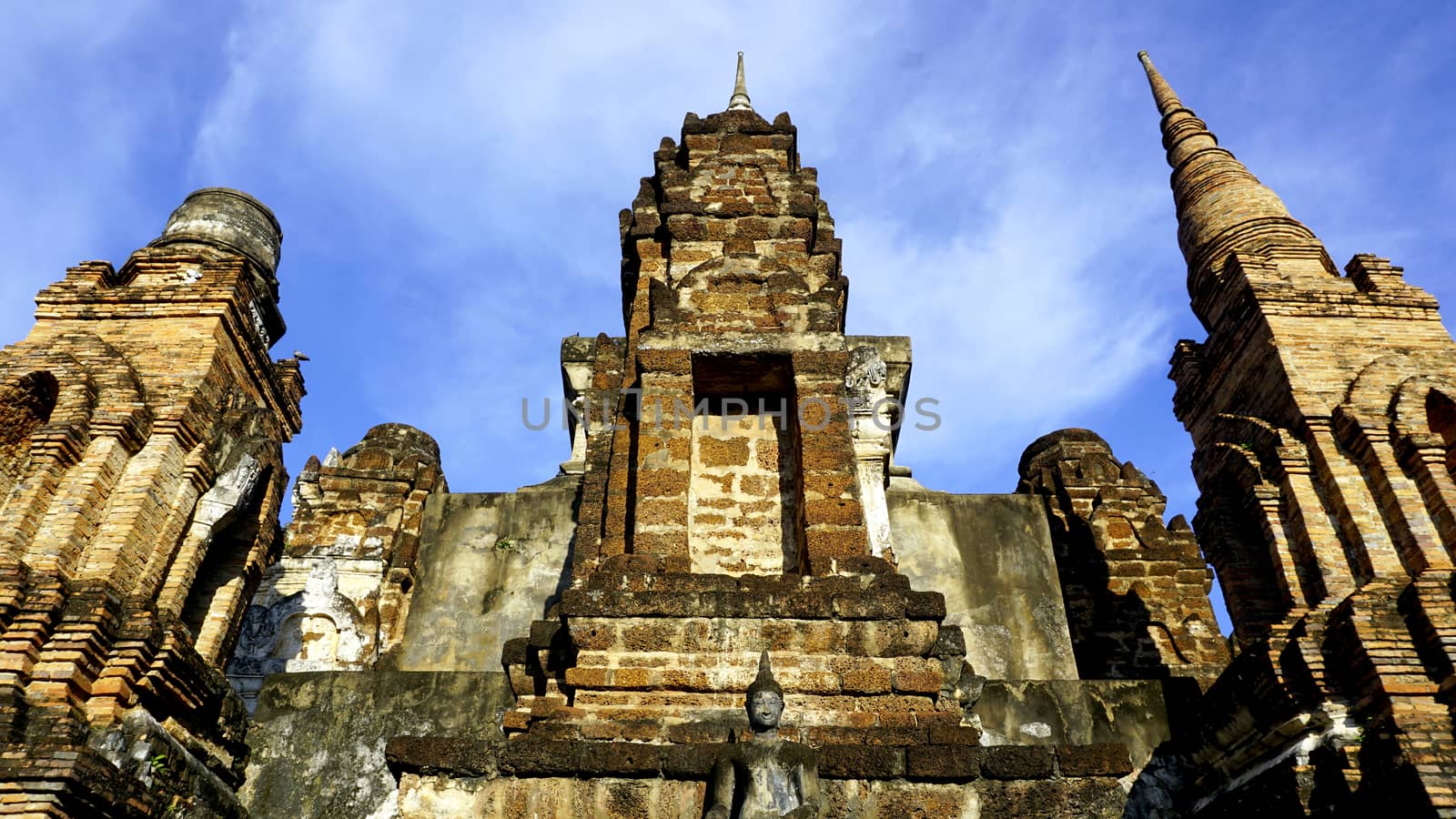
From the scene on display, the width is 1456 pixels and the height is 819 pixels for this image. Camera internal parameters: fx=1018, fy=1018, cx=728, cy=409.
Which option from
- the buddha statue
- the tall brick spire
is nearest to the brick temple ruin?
the buddha statue

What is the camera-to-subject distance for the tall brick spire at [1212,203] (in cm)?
1409

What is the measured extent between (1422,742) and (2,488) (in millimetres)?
11191

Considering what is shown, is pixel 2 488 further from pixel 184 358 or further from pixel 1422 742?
pixel 1422 742

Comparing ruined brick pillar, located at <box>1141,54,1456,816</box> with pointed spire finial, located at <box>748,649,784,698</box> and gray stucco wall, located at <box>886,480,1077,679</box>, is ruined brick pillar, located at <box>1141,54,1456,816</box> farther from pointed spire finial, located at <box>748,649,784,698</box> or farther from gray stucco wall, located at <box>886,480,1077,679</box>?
pointed spire finial, located at <box>748,649,784,698</box>

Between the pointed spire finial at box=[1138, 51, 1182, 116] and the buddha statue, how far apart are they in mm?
16610

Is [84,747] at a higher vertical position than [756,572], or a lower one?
lower

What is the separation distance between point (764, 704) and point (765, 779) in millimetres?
356

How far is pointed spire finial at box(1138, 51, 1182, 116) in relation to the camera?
17797 millimetres

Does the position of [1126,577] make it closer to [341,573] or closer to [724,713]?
[724,713]

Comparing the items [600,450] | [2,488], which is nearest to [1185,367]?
[600,450]

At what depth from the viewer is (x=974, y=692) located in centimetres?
590

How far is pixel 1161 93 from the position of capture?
60.1ft

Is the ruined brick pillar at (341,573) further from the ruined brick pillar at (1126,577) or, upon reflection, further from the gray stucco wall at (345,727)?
the ruined brick pillar at (1126,577)

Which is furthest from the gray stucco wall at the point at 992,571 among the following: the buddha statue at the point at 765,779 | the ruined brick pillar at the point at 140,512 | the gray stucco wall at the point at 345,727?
the ruined brick pillar at the point at 140,512
